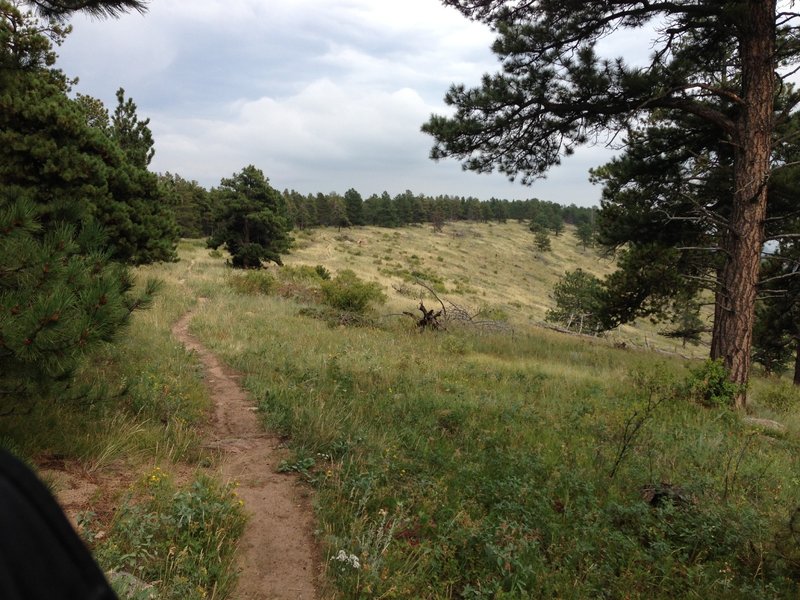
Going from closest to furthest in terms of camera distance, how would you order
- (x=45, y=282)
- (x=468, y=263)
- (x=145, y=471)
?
(x=45, y=282)
(x=145, y=471)
(x=468, y=263)

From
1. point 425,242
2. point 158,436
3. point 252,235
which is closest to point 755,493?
point 158,436

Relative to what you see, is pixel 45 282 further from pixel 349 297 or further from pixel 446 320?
pixel 349 297

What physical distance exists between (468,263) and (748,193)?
56185mm

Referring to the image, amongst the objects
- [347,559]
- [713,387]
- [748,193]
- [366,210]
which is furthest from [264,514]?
[366,210]

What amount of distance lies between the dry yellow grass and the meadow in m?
11.1

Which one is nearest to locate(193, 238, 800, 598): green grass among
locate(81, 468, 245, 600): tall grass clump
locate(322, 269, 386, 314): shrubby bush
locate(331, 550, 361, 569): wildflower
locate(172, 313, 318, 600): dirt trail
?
locate(331, 550, 361, 569): wildflower

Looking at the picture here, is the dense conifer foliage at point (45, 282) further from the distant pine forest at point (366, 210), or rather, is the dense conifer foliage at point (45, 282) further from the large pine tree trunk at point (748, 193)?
the distant pine forest at point (366, 210)

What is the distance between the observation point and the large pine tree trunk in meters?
7.64

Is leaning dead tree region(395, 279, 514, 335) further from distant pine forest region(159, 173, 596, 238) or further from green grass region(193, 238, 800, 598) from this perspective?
distant pine forest region(159, 173, 596, 238)

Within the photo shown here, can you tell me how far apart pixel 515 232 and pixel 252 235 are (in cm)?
8396

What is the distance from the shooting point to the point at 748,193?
797 centimetres

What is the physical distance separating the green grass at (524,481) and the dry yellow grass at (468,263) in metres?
11.3

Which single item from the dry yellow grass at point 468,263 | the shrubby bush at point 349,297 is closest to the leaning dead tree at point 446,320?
the shrubby bush at point 349,297

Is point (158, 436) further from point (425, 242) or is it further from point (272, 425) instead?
point (425, 242)
